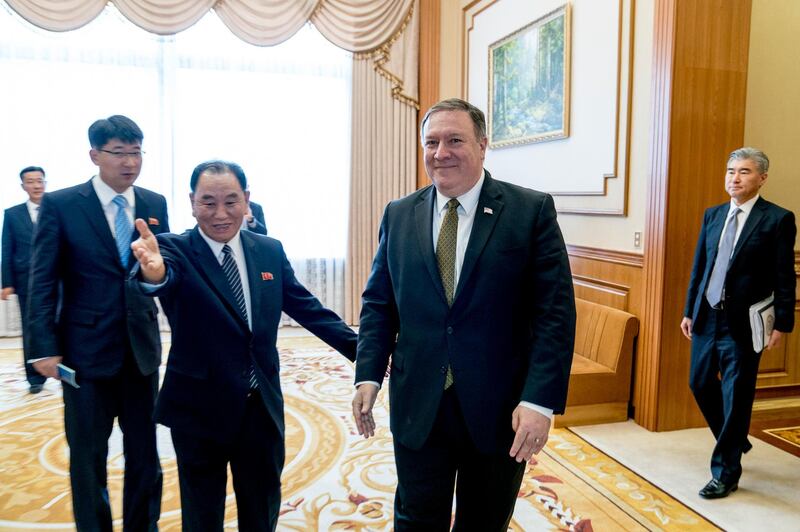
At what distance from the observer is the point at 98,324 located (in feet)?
7.16

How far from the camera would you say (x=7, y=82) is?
595 cm

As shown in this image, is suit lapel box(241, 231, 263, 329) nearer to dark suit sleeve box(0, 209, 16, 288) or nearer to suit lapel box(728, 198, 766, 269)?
suit lapel box(728, 198, 766, 269)

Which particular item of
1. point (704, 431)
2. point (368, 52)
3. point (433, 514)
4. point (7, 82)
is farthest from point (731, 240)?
point (7, 82)

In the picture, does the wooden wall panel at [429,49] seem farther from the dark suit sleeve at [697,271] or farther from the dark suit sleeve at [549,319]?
the dark suit sleeve at [549,319]

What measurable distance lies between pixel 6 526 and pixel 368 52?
18.0 feet

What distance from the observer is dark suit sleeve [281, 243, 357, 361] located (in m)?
2.01

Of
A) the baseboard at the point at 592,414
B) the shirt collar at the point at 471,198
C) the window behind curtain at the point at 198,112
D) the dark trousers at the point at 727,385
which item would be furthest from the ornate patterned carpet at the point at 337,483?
the window behind curtain at the point at 198,112

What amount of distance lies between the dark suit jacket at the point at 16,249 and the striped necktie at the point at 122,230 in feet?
8.02

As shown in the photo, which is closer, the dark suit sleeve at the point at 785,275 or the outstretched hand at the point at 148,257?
the outstretched hand at the point at 148,257

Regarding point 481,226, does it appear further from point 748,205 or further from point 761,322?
point 748,205

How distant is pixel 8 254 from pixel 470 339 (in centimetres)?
390

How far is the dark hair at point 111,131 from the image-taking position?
217cm

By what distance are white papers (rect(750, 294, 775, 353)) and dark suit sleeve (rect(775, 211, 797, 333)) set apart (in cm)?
3

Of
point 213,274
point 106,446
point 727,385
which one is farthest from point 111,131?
point 727,385
